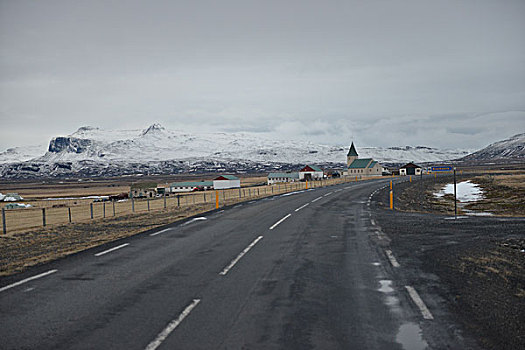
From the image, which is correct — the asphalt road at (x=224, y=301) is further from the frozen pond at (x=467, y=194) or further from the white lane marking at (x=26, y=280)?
the frozen pond at (x=467, y=194)

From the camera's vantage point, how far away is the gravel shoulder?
6.16m

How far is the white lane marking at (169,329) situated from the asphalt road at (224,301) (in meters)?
0.02

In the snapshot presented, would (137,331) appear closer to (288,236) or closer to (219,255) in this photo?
(219,255)

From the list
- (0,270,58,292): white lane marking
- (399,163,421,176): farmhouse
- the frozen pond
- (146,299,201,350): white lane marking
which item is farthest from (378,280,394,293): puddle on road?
(399,163,421,176): farmhouse

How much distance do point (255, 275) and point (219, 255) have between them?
2654 millimetres

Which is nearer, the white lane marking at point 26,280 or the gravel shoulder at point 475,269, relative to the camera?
the gravel shoulder at point 475,269

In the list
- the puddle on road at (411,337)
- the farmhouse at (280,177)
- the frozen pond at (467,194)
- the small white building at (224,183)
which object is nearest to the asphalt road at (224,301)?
the puddle on road at (411,337)

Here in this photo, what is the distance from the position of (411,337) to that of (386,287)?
2.52 meters

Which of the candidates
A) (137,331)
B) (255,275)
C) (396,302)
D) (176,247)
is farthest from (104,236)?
(396,302)

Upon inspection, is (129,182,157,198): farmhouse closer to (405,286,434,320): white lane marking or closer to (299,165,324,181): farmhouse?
(299,165,324,181): farmhouse

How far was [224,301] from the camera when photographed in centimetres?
750

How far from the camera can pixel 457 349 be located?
5375 mm

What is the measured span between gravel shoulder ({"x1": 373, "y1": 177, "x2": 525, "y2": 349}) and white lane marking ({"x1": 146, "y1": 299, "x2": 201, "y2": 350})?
4.26 m

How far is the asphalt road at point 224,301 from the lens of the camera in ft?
19.2
